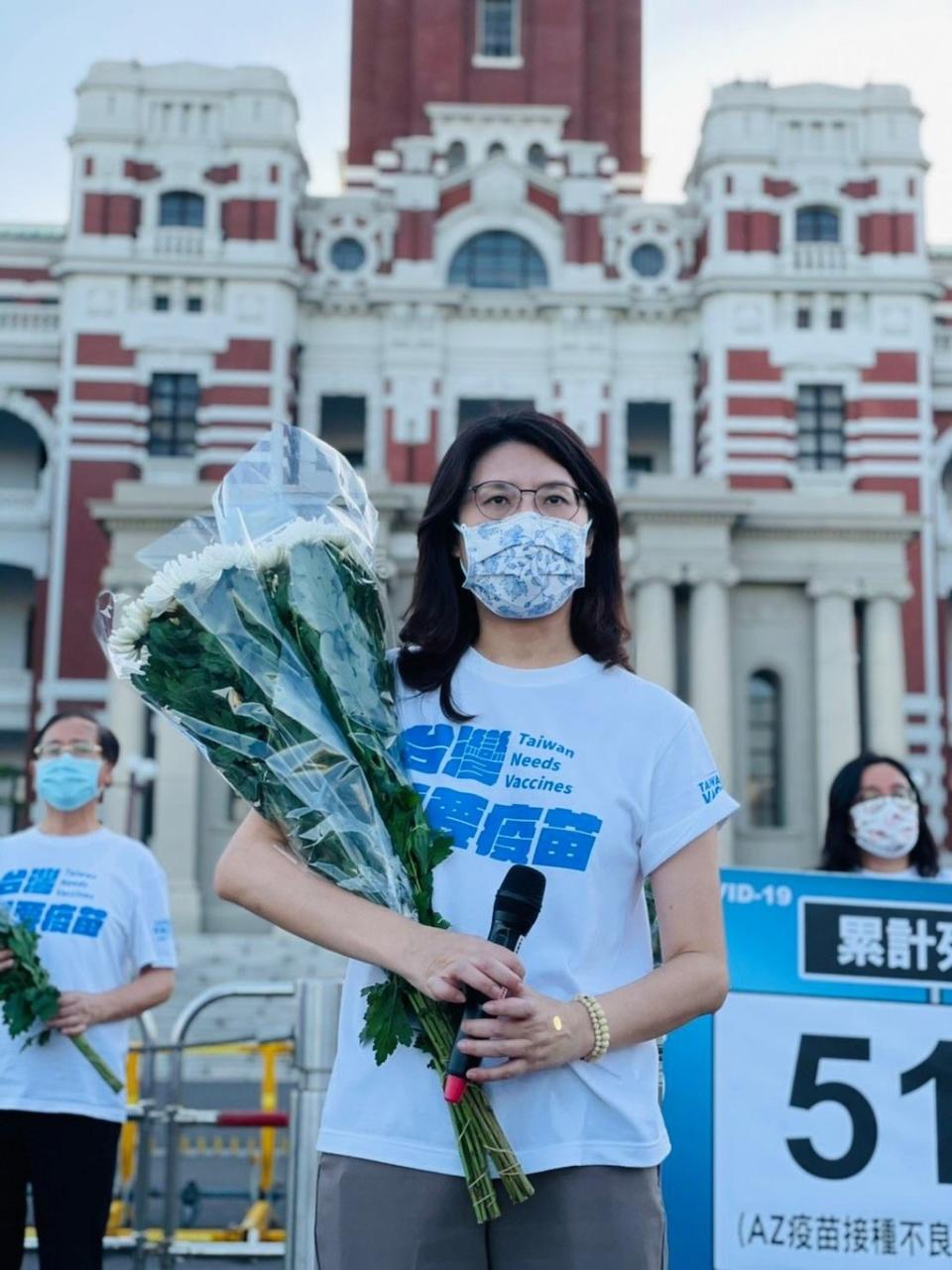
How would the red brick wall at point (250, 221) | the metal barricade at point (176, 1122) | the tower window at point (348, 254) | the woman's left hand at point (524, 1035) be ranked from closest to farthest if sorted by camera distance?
1. the woman's left hand at point (524, 1035)
2. the metal barricade at point (176, 1122)
3. the red brick wall at point (250, 221)
4. the tower window at point (348, 254)

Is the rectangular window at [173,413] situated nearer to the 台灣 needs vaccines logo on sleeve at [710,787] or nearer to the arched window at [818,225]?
the arched window at [818,225]

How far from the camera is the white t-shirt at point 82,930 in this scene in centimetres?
485

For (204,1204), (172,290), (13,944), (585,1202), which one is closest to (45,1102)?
(13,944)

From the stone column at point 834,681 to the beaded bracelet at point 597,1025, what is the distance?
25231 mm

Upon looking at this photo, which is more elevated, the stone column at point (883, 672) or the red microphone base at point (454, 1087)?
the stone column at point (883, 672)

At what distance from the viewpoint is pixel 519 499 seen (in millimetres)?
2977

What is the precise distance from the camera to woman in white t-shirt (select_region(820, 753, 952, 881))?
5734 mm

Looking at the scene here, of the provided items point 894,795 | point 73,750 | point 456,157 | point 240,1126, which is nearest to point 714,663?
point 456,157

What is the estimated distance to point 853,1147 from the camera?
4656mm

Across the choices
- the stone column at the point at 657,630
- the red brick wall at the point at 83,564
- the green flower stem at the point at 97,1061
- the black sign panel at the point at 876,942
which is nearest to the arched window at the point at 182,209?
the red brick wall at the point at 83,564

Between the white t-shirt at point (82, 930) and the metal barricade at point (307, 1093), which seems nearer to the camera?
the white t-shirt at point (82, 930)

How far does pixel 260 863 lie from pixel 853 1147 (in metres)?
2.69

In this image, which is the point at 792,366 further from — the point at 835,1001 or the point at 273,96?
the point at 835,1001

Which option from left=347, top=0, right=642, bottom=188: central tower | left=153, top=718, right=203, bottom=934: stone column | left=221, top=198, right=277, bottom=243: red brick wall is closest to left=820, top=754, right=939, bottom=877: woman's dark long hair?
left=153, top=718, right=203, bottom=934: stone column
